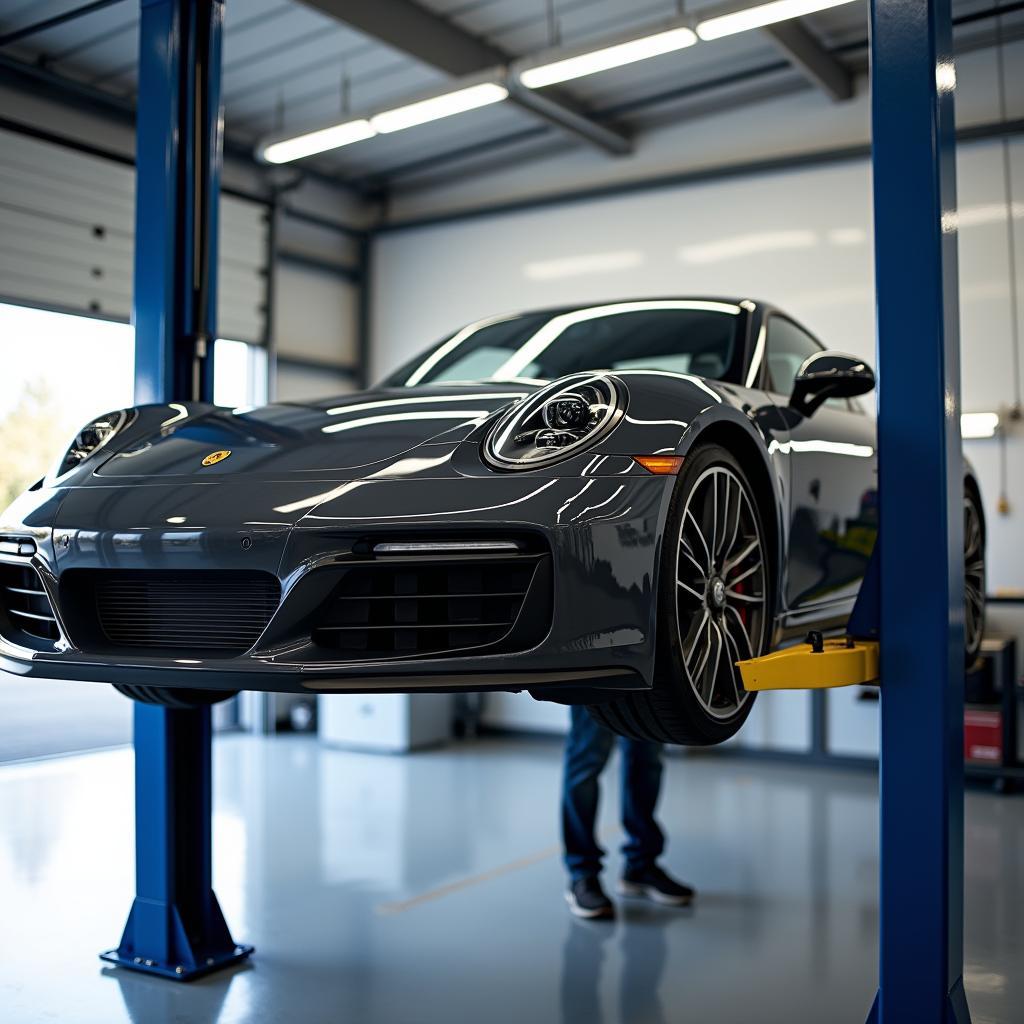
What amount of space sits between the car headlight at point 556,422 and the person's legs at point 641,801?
2286 mm

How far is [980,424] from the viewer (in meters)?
6.97

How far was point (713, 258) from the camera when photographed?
8.16 metres

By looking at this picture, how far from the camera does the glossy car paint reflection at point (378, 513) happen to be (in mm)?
2105

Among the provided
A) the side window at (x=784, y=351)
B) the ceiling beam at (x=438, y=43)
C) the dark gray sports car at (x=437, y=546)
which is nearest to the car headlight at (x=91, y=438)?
the dark gray sports car at (x=437, y=546)

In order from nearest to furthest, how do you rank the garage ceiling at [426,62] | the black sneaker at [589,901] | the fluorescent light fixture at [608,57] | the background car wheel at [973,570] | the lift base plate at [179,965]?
the lift base plate at [179,965], the background car wheel at [973,570], the black sneaker at [589,901], the fluorescent light fixture at [608,57], the garage ceiling at [426,62]

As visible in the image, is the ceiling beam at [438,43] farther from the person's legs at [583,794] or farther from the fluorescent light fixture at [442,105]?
the person's legs at [583,794]

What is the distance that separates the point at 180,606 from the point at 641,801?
2.54 meters

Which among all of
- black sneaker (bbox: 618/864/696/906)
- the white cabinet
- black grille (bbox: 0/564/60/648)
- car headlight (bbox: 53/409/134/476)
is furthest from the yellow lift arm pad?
the white cabinet

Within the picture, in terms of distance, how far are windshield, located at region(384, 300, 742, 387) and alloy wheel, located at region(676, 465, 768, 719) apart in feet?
2.34

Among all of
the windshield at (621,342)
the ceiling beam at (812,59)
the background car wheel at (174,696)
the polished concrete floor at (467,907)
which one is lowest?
the polished concrete floor at (467,907)

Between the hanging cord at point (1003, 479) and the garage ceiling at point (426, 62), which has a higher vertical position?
the garage ceiling at point (426, 62)

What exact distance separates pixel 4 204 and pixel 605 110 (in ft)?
13.3

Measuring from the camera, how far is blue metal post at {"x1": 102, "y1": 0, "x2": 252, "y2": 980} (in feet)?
11.7

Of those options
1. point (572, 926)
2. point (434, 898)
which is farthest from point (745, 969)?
point (434, 898)
